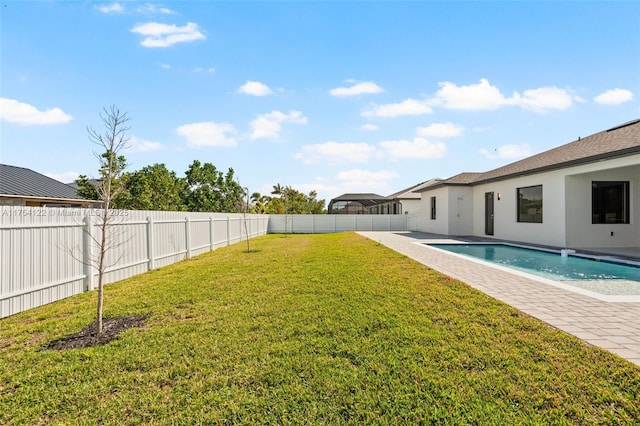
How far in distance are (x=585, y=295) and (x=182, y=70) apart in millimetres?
14236

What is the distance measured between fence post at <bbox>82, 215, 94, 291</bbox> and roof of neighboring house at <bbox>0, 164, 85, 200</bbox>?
1402 centimetres

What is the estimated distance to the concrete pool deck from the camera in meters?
3.33

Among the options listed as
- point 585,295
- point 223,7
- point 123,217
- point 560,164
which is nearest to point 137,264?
point 123,217

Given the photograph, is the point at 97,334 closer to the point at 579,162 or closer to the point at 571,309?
the point at 571,309

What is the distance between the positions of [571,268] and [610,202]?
207 inches

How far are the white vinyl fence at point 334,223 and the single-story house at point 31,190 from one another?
1308cm

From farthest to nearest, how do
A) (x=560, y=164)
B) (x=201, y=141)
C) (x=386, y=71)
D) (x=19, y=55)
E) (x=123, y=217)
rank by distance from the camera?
1. (x=201, y=141)
2. (x=386, y=71)
3. (x=560, y=164)
4. (x=19, y=55)
5. (x=123, y=217)

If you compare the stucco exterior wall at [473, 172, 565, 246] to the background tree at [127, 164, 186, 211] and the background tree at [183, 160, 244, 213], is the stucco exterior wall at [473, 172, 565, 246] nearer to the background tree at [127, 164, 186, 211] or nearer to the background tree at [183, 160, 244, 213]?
the background tree at [183, 160, 244, 213]

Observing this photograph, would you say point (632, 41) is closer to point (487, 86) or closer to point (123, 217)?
point (487, 86)

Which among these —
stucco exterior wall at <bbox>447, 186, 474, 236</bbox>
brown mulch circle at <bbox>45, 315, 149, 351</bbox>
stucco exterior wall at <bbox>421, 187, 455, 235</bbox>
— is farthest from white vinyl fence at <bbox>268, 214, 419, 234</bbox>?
A: brown mulch circle at <bbox>45, 315, 149, 351</bbox>

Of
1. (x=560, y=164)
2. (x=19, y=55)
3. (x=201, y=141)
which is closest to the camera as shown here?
(x=19, y=55)

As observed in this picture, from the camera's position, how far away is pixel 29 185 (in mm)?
18047

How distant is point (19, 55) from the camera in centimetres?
921

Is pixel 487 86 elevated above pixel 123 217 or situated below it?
above
